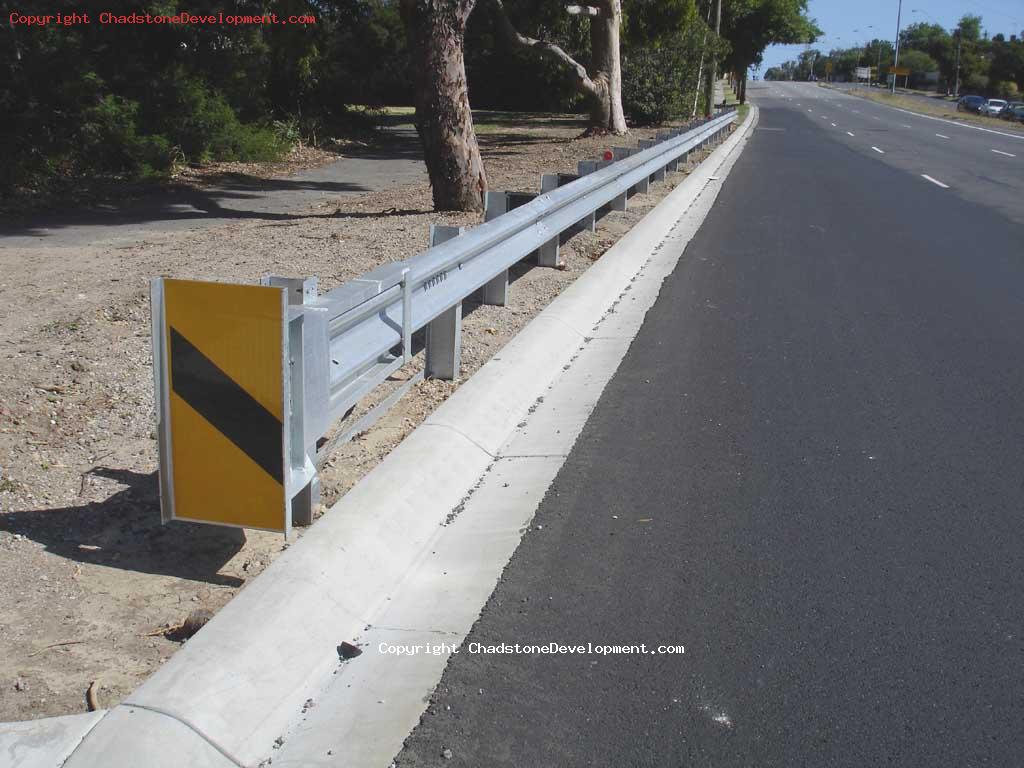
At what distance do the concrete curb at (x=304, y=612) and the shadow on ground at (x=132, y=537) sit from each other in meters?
0.43

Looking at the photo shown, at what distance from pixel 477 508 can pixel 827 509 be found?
1.53 meters

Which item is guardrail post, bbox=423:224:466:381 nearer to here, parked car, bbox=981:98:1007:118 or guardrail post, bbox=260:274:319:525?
guardrail post, bbox=260:274:319:525

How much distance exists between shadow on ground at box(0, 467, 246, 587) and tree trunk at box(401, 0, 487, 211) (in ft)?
28.7

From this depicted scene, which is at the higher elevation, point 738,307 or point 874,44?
point 874,44

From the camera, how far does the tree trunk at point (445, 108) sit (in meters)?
12.3

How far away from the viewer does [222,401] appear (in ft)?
12.7

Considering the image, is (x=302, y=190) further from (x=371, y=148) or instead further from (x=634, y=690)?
(x=634, y=690)

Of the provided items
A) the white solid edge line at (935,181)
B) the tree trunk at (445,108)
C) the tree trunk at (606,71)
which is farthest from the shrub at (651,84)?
the tree trunk at (445,108)

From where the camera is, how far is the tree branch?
27.2 metres

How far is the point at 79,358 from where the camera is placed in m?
6.05

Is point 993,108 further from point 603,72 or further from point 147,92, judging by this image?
point 147,92

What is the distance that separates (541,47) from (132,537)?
2549 centimetres

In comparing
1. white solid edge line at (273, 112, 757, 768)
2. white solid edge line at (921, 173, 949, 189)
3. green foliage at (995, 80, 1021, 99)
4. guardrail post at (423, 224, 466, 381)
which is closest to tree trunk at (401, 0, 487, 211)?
white solid edge line at (273, 112, 757, 768)

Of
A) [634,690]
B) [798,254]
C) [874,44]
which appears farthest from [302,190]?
[874,44]
